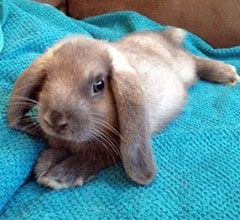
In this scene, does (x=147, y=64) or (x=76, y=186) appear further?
(x=147, y=64)

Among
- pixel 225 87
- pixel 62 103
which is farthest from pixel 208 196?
pixel 225 87

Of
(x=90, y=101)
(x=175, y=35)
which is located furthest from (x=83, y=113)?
(x=175, y=35)

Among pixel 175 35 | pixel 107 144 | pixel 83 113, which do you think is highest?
pixel 83 113

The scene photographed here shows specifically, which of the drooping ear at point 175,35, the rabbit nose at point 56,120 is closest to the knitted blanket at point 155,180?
the rabbit nose at point 56,120

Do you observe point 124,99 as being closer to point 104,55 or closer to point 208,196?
point 104,55

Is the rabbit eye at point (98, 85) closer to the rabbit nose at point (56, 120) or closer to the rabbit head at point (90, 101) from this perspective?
the rabbit head at point (90, 101)

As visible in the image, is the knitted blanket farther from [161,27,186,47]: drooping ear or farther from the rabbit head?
[161,27,186,47]: drooping ear

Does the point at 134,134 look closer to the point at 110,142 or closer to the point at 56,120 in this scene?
the point at 110,142
